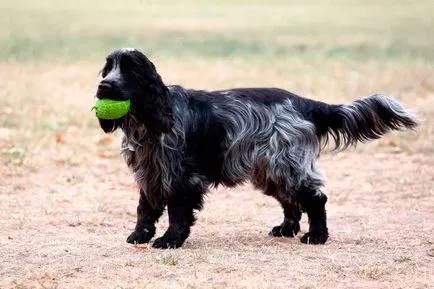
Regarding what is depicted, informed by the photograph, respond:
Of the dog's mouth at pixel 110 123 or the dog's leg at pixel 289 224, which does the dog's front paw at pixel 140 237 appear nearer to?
the dog's mouth at pixel 110 123

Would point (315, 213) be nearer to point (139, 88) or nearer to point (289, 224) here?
point (289, 224)

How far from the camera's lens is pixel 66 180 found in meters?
12.0

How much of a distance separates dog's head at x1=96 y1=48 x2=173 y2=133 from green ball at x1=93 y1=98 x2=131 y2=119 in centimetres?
3

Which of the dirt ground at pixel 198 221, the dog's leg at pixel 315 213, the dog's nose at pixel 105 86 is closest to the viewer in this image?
the dirt ground at pixel 198 221

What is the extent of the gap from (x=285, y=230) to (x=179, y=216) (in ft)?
3.92

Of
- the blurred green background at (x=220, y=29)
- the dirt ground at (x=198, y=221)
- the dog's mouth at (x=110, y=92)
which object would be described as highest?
the dog's mouth at (x=110, y=92)

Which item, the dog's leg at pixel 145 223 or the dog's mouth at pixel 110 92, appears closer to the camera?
the dog's mouth at pixel 110 92

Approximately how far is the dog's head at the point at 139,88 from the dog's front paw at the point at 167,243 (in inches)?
35.3

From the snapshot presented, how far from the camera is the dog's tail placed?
8.96 meters

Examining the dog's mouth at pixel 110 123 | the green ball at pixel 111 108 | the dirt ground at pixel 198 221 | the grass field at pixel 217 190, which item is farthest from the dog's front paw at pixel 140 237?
the green ball at pixel 111 108

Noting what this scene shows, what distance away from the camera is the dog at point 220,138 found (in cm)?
813

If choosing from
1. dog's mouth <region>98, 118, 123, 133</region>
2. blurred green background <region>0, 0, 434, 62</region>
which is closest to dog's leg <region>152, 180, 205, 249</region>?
dog's mouth <region>98, 118, 123, 133</region>

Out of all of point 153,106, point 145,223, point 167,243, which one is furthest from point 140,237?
point 153,106

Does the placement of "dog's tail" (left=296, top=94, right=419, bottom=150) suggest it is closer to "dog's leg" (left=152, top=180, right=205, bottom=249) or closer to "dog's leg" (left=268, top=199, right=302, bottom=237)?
"dog's leg" (left=268, top=199, right=302, bottom=237)
